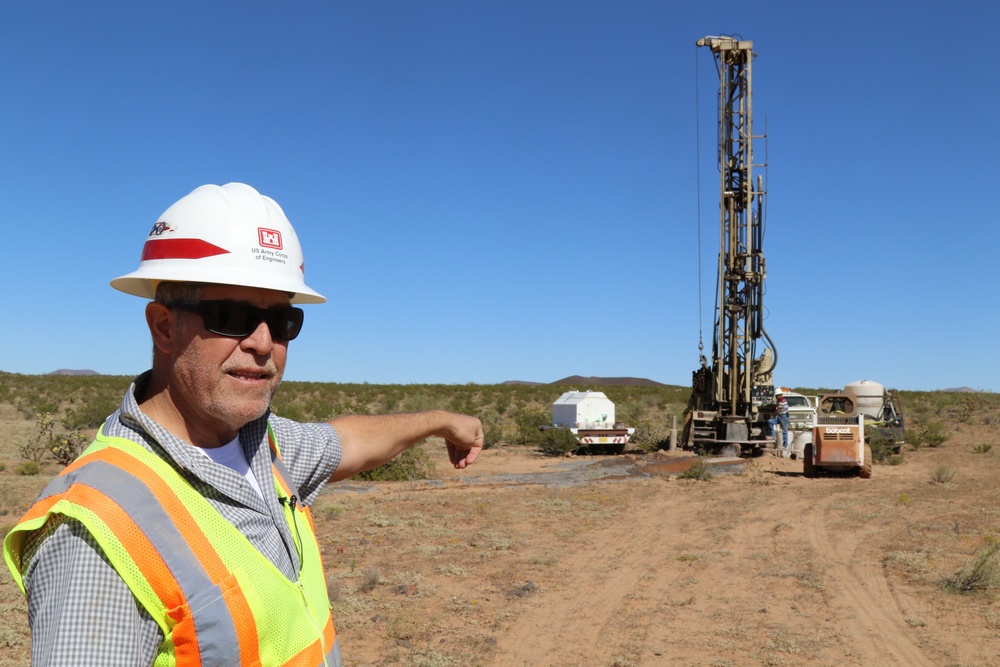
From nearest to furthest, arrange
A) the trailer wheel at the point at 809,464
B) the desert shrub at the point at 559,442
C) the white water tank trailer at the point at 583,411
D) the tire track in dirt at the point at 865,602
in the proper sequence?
the tire track in dirt at the point at 865,602 → the trailer wheel at the point at 809,464 → the desert shrub at the point at 559,442 → the white water tank trailer at the point at 583,411

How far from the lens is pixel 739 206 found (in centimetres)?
1962

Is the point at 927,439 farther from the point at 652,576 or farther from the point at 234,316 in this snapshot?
the point at 234,316

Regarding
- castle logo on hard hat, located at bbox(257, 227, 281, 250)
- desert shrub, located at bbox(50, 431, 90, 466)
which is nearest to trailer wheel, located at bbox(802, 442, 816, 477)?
desert shrub, located at bbox(50, 431, 90, 466)

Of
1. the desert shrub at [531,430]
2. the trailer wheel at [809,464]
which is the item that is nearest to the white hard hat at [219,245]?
the trailer wheel at [809,464]

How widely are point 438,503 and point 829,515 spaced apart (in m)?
5.42

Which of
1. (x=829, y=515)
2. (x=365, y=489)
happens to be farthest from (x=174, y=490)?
(x=365, y=489)

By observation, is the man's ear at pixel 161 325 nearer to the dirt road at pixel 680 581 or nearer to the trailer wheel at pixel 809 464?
the dirt road at pixel 680 581

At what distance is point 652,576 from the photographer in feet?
26.1

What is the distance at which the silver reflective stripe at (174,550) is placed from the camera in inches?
59.8

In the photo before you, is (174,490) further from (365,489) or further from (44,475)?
(44,475)

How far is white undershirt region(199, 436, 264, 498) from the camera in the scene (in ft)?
6.51

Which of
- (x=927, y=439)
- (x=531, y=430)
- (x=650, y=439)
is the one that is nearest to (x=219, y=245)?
(x=650, y=439)

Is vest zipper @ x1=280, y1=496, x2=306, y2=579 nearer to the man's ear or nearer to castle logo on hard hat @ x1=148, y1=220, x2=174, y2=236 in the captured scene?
the man's ear

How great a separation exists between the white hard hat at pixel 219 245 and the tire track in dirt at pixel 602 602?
4.48 meters
